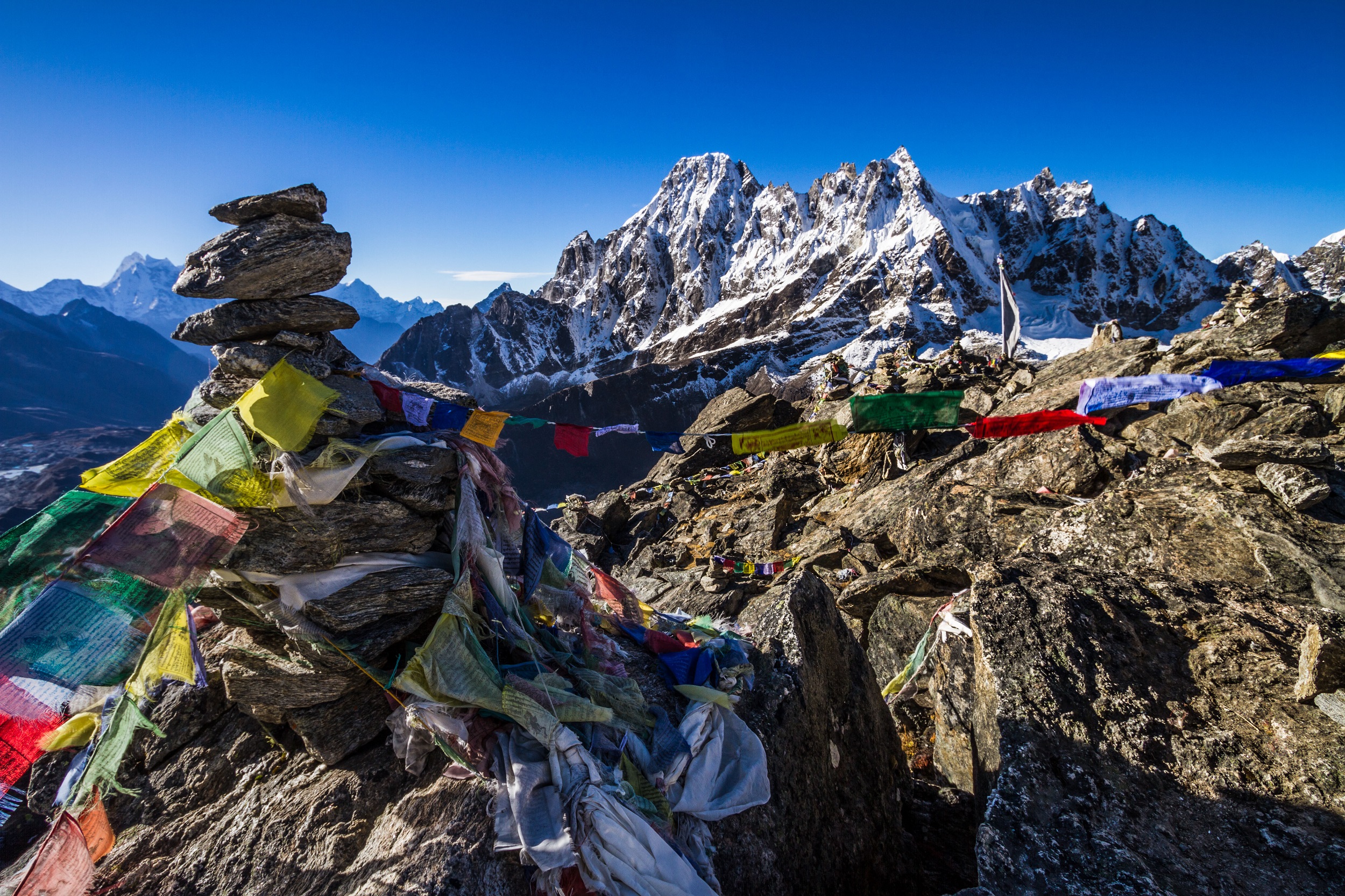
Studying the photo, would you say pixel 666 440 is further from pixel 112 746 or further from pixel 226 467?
pixel 112 746

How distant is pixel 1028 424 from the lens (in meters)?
11.6

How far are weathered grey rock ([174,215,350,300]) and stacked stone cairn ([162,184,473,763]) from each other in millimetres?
11

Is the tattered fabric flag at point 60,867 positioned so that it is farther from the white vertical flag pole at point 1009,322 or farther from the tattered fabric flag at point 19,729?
the white vertical flag pole at point 1009,322

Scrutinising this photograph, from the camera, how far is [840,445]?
17.9 m

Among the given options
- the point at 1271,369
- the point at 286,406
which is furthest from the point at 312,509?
the point at 1271,369

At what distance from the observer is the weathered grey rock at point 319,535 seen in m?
4.25

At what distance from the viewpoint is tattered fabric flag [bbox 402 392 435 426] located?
223 inches

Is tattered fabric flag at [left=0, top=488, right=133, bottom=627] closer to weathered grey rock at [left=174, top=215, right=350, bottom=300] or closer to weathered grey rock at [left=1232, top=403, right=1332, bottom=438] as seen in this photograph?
weathered grey rock at [left=174, top=215, right=350, bottom=300]

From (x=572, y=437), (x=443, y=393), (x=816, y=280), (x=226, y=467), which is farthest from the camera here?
(x=816, y=280)

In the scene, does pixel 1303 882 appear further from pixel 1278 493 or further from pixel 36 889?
pixel 36 889

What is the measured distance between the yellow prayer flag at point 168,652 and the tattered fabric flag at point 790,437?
9093mm

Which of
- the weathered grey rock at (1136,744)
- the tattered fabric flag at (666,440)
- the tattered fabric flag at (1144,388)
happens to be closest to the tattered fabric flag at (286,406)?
the weathered grey rock at (1136,744)

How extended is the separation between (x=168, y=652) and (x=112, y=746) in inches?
26.0

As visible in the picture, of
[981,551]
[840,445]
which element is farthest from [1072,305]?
[981,551]
